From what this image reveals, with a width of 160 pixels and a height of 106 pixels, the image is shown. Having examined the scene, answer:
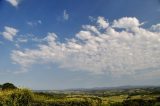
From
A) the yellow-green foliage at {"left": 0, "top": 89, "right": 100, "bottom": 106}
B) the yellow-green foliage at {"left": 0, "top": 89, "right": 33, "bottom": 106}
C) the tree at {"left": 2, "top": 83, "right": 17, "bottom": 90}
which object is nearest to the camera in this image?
the yellow-green foliage at {"left": 0, "top": 89, "right": 33, "bottom": 106}

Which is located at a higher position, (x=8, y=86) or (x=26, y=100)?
(x=8, y=86)

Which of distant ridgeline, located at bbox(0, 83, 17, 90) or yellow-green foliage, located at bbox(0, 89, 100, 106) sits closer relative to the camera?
yellow-green foliage, located at bbox(0, 89, 100, 106)

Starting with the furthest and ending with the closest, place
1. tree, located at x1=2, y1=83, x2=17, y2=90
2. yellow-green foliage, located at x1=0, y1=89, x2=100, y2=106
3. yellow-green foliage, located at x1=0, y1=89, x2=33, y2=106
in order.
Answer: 1. tree, located at x1=2, y1=83, x2=17, y2=90
2. yellow-green foliage, located at x1=0, y1=89, x2=100, y2=106
3. yellow-green foliage, located at x1=0, y1=89, x2=33, y2=106

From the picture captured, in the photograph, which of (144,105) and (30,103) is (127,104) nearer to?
(144,105)

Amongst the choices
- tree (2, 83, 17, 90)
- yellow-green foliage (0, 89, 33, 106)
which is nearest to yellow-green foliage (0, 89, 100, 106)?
yellow-green foliage (0, 89, 33, 106)

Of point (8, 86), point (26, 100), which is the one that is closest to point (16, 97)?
point (26, 100)

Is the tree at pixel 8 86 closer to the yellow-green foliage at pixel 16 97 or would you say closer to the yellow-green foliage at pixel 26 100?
the yellow-green foliage at pixel 26 100

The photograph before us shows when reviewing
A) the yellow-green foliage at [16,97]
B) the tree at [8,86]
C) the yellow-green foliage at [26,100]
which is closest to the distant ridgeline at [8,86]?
the tree at [8,86]

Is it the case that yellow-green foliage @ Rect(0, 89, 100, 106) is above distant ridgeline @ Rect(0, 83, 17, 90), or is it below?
below

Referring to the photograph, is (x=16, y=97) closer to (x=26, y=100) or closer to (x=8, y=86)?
(x=26, y=100)

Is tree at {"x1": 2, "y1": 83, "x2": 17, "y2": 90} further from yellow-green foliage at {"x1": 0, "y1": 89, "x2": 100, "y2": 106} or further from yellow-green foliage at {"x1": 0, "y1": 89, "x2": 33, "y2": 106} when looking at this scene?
yellow-green foliage at {"x1": 0, "y1": 89, "x2": 33, "y2": 106}

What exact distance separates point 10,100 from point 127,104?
36101 millimetres

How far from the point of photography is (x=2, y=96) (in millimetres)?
47375

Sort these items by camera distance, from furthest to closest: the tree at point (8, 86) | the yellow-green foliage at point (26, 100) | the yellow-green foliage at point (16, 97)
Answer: the tree at point (8, 86) → the yellow-green foliage at point (26, 100) → the yellow-green foliage at point (16, 97)
